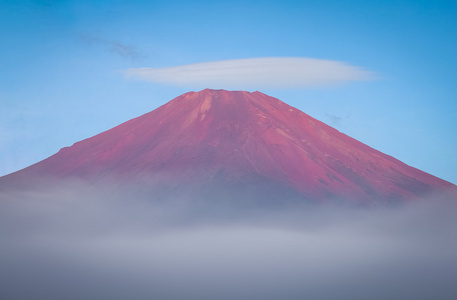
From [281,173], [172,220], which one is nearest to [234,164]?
[281,173]

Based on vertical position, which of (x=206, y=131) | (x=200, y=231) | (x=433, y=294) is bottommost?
(x=433, y=294)

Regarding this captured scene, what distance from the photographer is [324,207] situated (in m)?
70.3

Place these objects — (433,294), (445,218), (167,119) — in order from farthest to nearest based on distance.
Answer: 1. (445,218)
2. (167,119)
3. (433,294)

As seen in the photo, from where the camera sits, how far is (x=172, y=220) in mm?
72312

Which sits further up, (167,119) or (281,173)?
(167,119)

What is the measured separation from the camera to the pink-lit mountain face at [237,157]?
69.8 m

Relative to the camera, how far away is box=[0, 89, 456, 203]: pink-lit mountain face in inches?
2746

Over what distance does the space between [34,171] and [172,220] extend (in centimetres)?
1982

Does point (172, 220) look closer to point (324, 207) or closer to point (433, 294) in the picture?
point (324, 207)

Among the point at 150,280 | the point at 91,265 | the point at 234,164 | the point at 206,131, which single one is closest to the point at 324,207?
the point at 234,164

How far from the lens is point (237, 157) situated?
232 ft

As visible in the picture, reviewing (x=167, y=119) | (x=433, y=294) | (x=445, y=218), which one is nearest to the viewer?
(x=433, y=294)

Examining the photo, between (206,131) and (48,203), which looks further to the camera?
(48,203)

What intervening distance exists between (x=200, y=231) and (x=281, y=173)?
1098 centimetres
